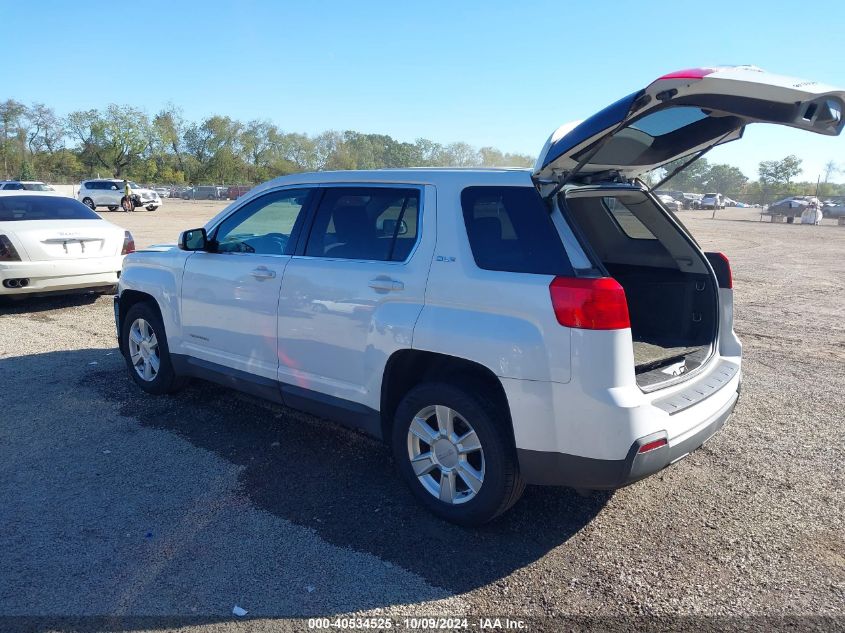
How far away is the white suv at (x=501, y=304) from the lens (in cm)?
305

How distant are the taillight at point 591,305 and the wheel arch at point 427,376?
19.5 inches

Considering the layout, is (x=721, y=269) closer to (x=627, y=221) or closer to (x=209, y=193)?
(x=627, y=221)

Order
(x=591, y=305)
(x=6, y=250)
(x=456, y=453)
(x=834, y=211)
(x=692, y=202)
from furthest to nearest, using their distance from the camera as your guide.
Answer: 1. (x=692, y=202)
2. (x=834, y=211)
3. (x=6, y=250)
4. (x=456, y=453)
5. (x=591, y=305)

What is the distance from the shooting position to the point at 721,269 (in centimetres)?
438

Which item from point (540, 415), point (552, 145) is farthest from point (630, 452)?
point (552, 145)

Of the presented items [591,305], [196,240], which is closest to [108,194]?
[196,240]

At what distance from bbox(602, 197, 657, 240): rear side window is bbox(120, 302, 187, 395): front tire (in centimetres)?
361

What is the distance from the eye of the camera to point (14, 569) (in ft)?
10.5

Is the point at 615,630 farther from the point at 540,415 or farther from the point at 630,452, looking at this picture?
the point at 540,415

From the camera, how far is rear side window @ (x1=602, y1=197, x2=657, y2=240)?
4570 millimetres

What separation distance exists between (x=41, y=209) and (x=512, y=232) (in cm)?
843

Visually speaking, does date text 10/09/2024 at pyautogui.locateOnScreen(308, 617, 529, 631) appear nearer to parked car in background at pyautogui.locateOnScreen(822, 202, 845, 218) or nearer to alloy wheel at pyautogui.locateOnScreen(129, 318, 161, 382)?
alloy wheel at pyautogui.locateOnScreen(129, 318, 161, 382)

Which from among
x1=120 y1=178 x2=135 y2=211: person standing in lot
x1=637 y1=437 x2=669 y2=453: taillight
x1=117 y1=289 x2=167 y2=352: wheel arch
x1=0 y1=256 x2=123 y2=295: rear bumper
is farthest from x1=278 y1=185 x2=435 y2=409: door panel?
x1=120 y1=178 x2=135 y2=211: person standing in lot

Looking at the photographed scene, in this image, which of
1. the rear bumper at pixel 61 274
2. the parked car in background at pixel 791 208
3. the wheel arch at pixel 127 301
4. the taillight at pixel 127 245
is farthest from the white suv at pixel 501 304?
the parked car in background at pixel 791 208
